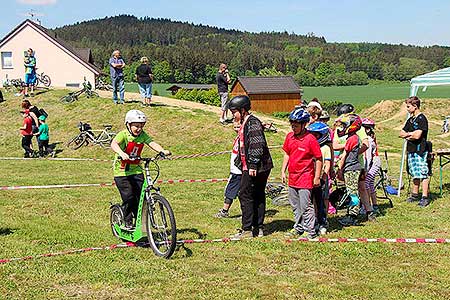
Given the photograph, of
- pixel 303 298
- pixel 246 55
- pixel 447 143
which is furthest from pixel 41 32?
pixel 246 55

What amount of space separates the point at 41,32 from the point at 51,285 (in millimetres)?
35937

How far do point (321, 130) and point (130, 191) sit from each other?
2.81m

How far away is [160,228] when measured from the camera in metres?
6.79

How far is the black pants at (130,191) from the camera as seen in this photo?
7180 millimetres

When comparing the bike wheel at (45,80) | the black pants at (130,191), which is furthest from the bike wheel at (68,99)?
the black pants at (130,191)

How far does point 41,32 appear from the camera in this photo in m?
38.6

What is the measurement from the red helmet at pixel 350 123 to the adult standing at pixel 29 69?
19.8 metres

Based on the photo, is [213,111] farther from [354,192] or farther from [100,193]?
[354,192]

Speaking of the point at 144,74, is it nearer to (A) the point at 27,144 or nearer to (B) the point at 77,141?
(B) the point at 77,141

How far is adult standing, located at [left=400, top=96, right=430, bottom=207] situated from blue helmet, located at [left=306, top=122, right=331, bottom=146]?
110 inches

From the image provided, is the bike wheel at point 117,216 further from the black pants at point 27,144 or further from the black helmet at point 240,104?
the black pants at point 27,144

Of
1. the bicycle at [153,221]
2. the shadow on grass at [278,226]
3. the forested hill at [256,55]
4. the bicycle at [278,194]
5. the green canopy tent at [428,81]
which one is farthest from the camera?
the forested hill at [256,55]

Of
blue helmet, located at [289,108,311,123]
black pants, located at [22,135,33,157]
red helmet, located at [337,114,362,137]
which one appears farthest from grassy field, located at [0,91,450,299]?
black pants, located at [22,135,33,157]

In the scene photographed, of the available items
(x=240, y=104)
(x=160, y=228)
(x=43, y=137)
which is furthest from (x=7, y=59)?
(x=160, y=228)
